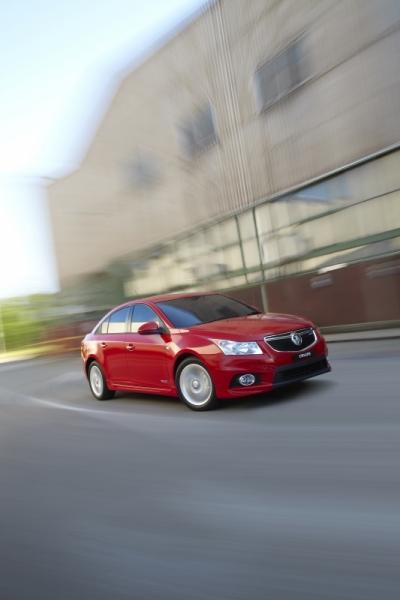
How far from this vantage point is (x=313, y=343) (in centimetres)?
716

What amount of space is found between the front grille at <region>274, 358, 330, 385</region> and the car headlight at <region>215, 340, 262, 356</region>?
0.33 meters

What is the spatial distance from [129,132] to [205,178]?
575 cm

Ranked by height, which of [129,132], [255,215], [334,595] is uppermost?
[129,132]

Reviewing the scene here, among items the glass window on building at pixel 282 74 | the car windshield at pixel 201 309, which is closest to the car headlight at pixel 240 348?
the car windshield at pixel 201 309

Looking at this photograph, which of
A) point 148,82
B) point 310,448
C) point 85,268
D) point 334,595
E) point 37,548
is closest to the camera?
point 334,595

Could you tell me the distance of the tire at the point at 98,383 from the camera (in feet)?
29.5

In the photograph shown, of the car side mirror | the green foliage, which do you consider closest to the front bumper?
the car side mirror

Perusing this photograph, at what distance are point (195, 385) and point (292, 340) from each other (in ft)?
3.97

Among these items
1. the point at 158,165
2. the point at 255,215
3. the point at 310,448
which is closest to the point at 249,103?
the point at 255,215

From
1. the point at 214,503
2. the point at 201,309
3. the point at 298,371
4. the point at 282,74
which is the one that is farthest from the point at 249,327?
the point at 282,74

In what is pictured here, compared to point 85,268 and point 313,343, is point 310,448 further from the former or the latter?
point 85,268

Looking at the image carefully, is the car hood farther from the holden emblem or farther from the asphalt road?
the asphalt road

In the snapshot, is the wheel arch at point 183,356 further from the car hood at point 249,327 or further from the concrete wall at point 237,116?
the concrete wall at point 237,116

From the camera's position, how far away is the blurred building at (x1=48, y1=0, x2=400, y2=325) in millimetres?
14312
